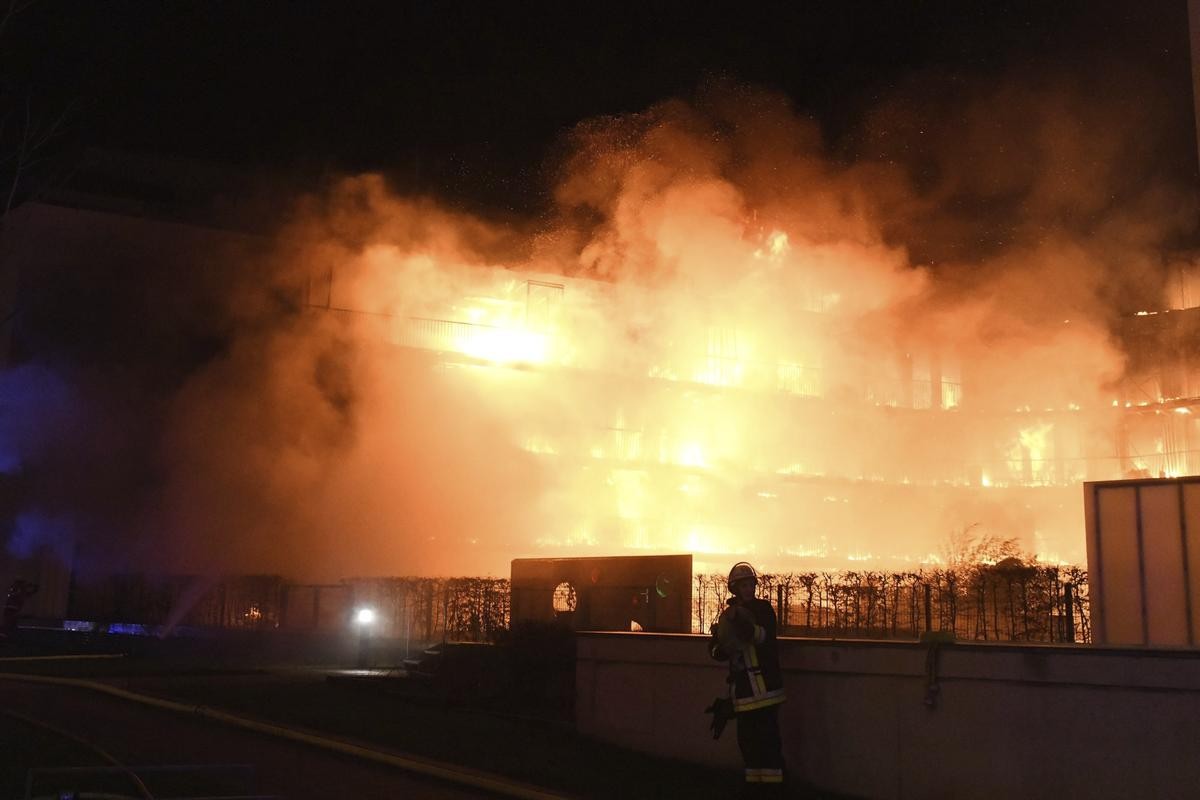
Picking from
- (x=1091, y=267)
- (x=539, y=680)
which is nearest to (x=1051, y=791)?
(x=539, y=680)

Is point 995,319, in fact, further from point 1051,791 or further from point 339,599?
point 1051,791

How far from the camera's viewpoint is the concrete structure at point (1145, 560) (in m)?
9.54

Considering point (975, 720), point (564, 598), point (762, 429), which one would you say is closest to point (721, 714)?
point (975, 720)

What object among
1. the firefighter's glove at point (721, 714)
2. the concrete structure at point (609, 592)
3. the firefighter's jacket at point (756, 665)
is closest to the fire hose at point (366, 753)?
the firefighter's glove at point (721, 714)

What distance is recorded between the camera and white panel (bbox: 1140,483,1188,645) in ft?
31.3

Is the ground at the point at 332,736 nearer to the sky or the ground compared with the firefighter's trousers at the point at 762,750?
nearer to the ground

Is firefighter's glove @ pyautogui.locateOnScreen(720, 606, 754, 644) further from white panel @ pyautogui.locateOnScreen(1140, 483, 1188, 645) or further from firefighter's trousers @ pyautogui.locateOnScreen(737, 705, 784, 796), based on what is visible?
white panel @ pyautogui.locateOnScreen(1140, 483, 1188, 645)

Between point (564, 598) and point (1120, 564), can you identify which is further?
point (564, 598)

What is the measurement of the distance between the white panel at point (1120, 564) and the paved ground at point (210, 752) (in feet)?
19.0

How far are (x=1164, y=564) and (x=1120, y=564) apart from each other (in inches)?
14.3

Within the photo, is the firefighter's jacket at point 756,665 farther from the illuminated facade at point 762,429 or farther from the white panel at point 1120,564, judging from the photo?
the illuminated facade at point 762,429

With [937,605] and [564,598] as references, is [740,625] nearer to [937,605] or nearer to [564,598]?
[564,598]

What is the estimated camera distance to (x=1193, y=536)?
9.55m

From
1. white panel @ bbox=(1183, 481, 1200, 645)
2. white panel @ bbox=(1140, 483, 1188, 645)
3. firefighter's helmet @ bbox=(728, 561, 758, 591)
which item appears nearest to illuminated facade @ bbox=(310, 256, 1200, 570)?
white panel @ bbox=(1140, 483, 1188, 645)
